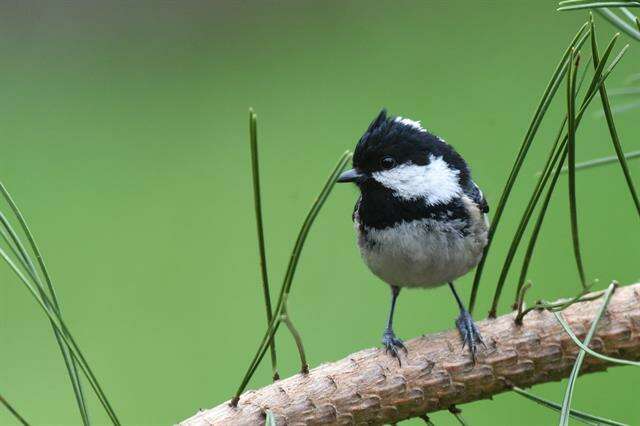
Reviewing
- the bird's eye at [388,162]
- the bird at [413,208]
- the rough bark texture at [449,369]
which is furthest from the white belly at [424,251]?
the rough bark texture at [449,369]

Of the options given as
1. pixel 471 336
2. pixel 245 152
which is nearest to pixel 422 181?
pixel 471 336

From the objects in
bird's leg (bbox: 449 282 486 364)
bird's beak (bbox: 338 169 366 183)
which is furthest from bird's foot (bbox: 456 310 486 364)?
bird's beak (bbox: 338 169 366 183)

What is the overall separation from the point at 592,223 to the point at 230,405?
7.92 ft

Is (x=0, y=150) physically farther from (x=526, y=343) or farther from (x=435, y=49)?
(x=526, y=343)

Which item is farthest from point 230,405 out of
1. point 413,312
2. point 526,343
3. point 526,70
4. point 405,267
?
point 526,70

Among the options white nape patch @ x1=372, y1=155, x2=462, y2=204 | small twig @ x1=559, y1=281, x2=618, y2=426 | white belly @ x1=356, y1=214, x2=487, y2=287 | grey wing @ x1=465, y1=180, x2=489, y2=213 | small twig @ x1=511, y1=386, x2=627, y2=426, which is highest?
white nape patch @ x1=372, y1=155, x2=462, y2=204

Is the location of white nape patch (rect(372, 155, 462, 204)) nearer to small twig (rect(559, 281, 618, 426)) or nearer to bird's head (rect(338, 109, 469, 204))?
bird's head (rect(338, 109, 469, 204))

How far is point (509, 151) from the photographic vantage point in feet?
11.6

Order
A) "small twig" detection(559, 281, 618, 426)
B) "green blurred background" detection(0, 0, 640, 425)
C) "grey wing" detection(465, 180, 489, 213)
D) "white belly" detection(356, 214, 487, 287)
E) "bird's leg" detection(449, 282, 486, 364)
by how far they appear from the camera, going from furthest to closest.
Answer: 1. "green blurred background" detection(0, 0, 640, 425)
2. "grey wing" detection(465, 180, 489, 213)
3. "white belly" detection(356, 214, 487, 287)
4. "bird's leg" detection(449, 282, 486, 364)
5. "small twig" detection(559, 281, 618, 426)

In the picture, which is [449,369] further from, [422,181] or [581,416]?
[422,181]

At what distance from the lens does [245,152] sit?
4.04m

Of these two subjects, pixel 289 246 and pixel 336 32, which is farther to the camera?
pixel 336 32

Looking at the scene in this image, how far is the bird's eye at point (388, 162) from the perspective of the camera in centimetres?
165

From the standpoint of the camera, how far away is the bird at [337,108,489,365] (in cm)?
161
